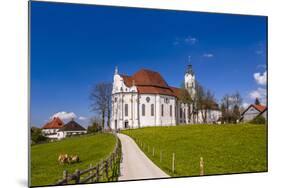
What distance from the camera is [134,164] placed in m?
9.65

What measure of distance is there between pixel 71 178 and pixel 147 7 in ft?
11.3

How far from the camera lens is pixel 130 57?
31.7 ft

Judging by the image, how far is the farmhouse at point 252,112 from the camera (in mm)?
10539

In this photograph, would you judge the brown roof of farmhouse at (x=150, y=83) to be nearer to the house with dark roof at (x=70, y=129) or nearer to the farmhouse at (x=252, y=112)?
the house with dark roof at (x=70, y=129)

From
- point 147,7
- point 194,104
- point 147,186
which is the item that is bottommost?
point 147,186

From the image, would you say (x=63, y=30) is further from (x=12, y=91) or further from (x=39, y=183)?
(x=39, y=183)

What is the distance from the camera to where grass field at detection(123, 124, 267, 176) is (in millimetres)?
10039

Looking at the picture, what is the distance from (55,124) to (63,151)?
50cm

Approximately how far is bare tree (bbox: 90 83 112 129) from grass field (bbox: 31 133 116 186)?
40 cm

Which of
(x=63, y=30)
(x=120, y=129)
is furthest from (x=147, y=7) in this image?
(x=120, y=129)

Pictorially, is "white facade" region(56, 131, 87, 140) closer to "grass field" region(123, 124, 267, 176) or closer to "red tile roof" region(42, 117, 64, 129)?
"red tile roof" region(42, 117, 64, 129)

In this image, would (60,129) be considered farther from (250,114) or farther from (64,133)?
(250,114)

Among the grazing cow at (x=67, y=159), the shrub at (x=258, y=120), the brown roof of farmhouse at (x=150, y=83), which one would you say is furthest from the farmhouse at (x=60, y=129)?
the shrub at (x=258, y=120)

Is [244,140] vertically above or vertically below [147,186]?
above
